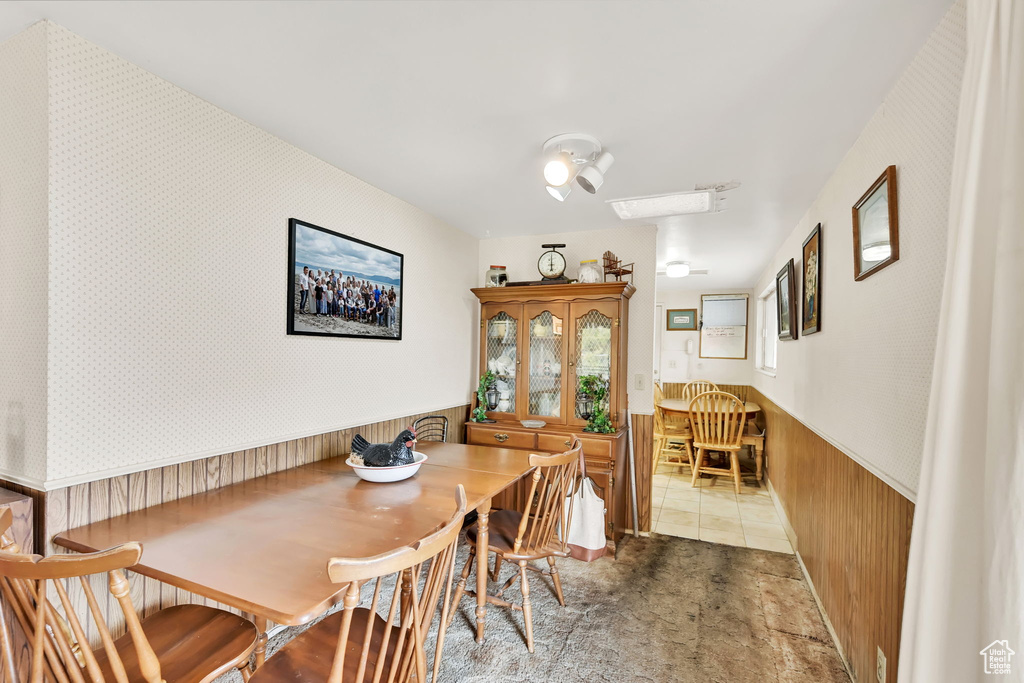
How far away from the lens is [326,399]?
2.45m

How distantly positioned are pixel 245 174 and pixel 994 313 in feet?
8.16

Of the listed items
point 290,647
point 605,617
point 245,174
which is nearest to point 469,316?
point 245,174

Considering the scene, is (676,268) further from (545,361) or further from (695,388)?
(695,388)

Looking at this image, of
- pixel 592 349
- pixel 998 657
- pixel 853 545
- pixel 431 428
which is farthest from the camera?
pixel 592 349

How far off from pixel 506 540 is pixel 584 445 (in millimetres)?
1095

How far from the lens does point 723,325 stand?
246 inches

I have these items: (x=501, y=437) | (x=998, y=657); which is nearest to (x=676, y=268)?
(x=501, y=437)

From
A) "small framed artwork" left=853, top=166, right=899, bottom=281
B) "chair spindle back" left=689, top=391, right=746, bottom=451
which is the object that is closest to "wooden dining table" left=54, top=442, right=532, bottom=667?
"small framed artwork" left=853, top=166, right=899, bottom=281

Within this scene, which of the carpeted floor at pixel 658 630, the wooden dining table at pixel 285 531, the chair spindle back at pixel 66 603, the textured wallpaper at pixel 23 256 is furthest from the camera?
the carpeted floor at pixel 658 630

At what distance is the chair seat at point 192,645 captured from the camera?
119 cm

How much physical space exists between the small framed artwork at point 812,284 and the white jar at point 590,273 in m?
1.30

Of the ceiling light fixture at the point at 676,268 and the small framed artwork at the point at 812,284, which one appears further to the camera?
the ceiling light fixture at the point at 676,268

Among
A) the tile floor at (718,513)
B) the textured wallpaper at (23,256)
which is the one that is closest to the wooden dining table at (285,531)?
the textured wallpaper at (23,256)

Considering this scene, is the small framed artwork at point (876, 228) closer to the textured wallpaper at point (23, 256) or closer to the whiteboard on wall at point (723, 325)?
the textured wallpaper at point (23, 256)
